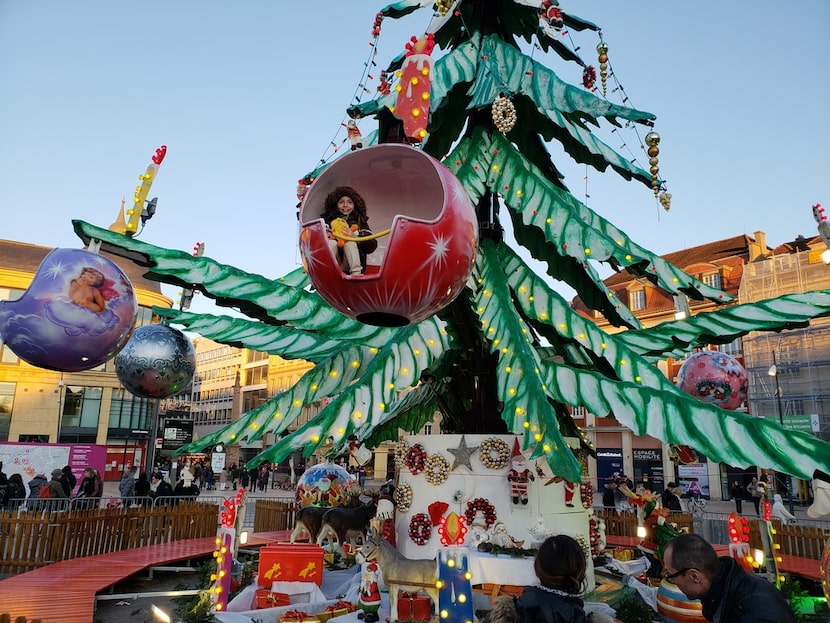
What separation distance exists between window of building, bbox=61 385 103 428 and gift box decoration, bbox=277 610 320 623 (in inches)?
1807

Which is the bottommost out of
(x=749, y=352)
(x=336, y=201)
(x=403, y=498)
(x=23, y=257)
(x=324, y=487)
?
(x=324, y=487)

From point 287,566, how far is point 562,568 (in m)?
6.40

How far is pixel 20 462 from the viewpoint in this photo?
23.1 meters

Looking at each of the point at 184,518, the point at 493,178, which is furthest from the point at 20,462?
the point at 493,178

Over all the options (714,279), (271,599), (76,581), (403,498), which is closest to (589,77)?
(403,498)

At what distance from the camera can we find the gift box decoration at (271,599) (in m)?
8.33

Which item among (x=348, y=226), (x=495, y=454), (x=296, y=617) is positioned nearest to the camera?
(x=348, y=226)

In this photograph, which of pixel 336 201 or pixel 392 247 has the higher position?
pixel 336 201

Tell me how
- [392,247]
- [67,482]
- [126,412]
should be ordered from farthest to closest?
1. [126,412]
2. [67,482]
3. [392,247]

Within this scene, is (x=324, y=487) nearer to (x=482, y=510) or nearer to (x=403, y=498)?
(x=403, y=498)

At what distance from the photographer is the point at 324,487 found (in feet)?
41.8

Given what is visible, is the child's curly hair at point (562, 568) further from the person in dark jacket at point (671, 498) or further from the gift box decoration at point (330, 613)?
the person in dark jacket at point (671, 498)

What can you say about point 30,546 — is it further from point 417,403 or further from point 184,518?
point 417,403

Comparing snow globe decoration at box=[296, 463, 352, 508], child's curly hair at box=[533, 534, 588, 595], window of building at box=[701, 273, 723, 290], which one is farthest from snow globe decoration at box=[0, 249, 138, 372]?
window of building at box=[701, 273, 723, 290]
